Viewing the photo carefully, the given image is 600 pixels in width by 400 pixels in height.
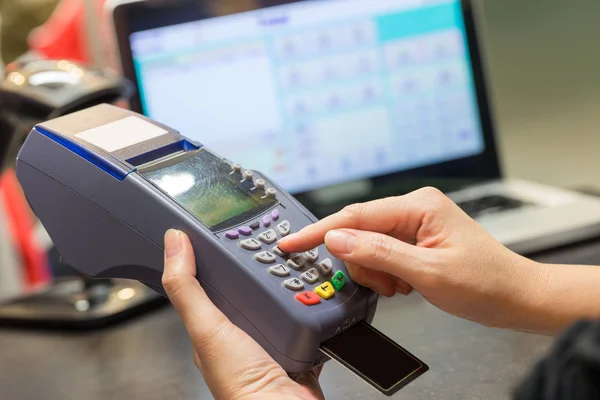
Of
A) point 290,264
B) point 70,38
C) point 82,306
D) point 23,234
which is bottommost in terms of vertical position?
point 23,234

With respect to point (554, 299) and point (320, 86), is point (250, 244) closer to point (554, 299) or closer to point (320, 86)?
point (554, 299)

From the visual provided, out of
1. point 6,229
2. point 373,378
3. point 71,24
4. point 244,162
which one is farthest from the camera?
point 71,24

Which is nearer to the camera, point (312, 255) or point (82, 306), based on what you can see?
point (312, 255)

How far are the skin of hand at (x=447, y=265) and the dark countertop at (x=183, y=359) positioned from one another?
54mm

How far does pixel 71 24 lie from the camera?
145 cm

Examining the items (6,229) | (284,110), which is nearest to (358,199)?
(284,110)

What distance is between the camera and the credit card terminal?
41 centimetres

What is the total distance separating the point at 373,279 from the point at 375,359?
58 mm

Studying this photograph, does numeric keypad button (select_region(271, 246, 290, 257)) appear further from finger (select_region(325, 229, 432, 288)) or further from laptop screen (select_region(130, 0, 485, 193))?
laptop screen (select_region(130, 0, 485, 193))

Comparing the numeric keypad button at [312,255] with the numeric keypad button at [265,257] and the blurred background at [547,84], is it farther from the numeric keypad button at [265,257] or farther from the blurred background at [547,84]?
the blurred background at [547,84]

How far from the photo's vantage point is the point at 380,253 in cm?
43

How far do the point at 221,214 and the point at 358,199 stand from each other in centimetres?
43

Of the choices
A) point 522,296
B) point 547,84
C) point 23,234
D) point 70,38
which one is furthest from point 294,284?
point 70,38

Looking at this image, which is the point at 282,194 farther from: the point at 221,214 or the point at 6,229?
the point at 6,229
